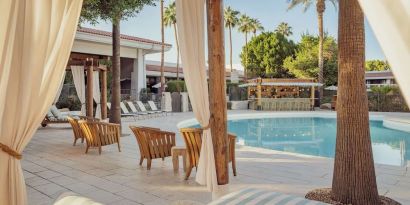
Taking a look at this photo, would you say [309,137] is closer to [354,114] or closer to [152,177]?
[152,177]

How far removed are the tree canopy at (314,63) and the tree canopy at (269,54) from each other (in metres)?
1.92

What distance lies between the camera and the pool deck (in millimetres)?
4500

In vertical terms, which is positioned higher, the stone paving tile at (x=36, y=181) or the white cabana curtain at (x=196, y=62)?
the white cabana curtain at (x=196, y=62)

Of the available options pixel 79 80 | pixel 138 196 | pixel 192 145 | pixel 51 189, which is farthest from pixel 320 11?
pixel 51 189

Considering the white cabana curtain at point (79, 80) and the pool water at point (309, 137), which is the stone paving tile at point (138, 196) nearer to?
the pool water at point (309, 137)

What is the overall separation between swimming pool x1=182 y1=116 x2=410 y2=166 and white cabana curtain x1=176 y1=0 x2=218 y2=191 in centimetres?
585

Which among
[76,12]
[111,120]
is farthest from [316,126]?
[76,12]

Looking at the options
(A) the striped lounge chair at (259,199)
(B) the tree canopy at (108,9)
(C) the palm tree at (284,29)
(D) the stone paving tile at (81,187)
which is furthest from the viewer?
(C) the palm tree at (284,29)

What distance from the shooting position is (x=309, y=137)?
42.8ft

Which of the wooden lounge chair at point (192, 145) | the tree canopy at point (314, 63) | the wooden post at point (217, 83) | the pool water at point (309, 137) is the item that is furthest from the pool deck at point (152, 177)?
the tree canopy at point (314, 63)

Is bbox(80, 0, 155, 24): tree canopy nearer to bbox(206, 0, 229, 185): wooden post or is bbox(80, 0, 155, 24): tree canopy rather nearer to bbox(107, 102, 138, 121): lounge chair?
bbox(206, 0, 229, 185): wooden post

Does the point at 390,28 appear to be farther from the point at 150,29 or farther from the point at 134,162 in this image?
the point at 150,29

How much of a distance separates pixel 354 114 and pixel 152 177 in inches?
126

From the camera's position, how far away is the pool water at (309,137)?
9867 millimetres
